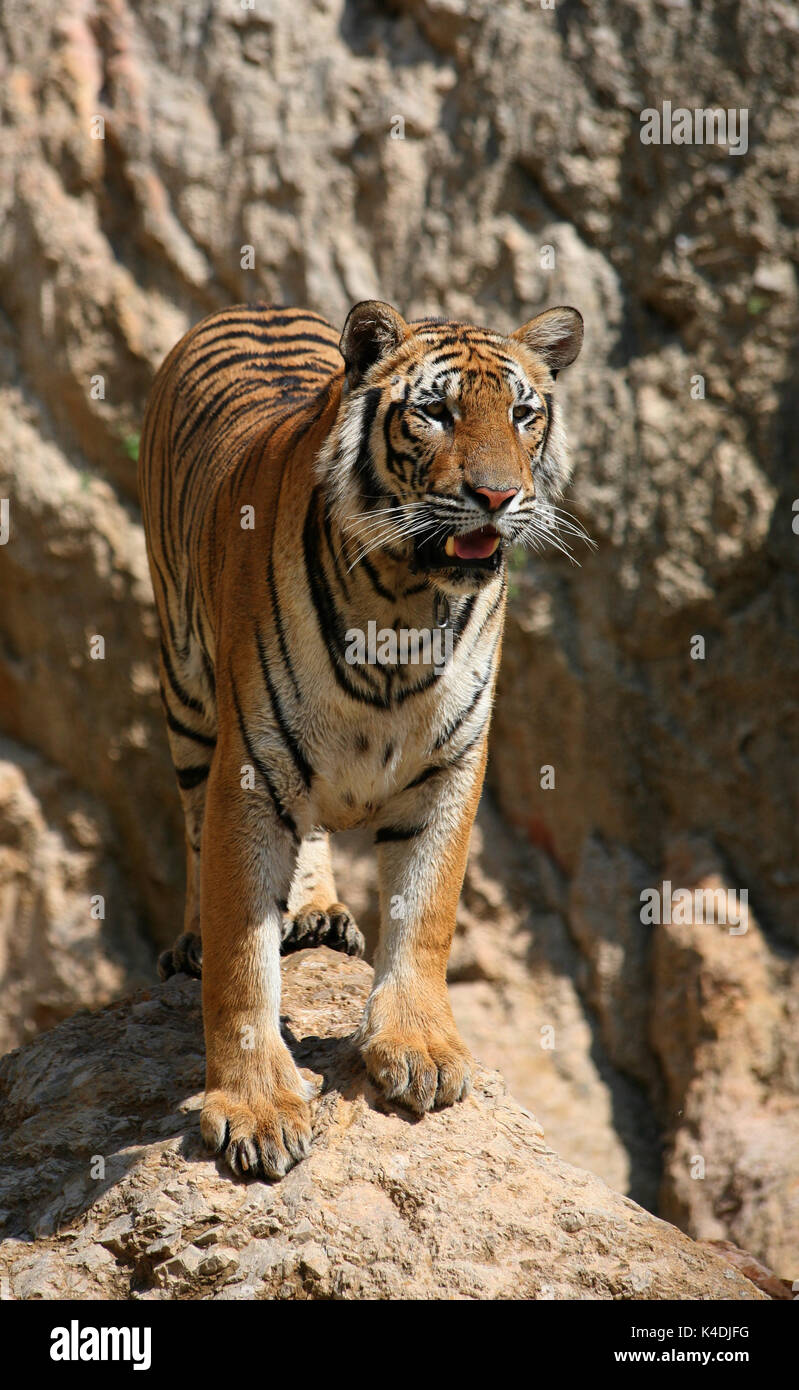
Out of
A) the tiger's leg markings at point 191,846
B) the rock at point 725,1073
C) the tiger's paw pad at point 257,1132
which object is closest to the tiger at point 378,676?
the tiger's paw pad at point 257,1132

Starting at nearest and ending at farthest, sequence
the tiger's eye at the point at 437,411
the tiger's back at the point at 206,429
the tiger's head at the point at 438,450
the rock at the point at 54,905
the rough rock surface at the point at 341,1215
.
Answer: the rough rock surface at the point at 341,1215 < the tiger's head at the point at 438,450 < the tiger's eye at the point at 437,411 < the tiger's back at the point at 206,429 < the rock at the point at 54,905

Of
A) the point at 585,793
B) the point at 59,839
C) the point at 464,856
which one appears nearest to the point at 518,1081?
the point at 585,793

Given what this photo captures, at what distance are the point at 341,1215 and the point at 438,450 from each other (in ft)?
5.09

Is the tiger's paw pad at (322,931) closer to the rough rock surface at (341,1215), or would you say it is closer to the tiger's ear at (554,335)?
the rough rock surface at (341,1215)

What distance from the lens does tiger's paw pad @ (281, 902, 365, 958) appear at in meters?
4.01

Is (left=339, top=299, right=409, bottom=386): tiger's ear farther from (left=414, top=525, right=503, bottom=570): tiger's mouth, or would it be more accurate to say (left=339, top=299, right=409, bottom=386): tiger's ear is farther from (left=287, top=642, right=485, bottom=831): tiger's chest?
(left=287, top=642, right=485, bottom=831): tiger's chest

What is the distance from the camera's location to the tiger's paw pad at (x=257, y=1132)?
2.87 metres

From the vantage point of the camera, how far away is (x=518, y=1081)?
6934 mm

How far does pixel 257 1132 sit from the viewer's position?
9.48 ft

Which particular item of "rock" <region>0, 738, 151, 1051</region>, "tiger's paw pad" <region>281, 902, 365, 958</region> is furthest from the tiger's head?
"rock" <region>0, 738, 151, 1051</region>

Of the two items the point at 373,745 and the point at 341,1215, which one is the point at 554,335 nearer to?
the point at 373,745

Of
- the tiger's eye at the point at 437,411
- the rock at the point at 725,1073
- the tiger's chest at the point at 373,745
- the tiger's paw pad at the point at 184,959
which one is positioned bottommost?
the rock at the point at 725,1073

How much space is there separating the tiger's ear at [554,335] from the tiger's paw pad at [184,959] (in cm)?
183

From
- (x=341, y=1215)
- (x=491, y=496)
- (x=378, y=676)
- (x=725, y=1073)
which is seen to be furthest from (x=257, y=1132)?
(x=725, y=1073)
